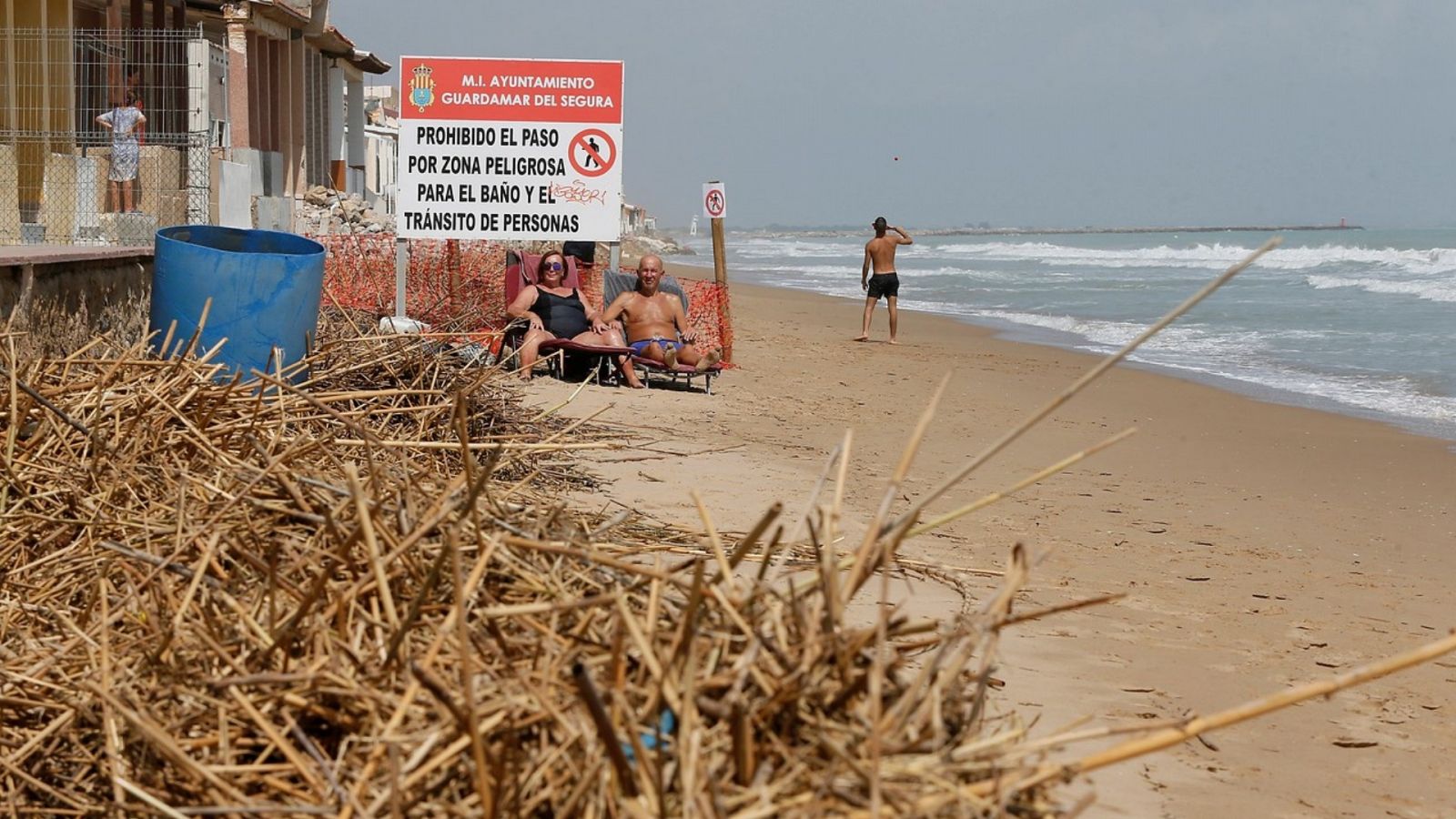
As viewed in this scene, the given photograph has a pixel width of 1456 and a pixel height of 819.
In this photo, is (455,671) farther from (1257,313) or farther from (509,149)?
(1257,313)

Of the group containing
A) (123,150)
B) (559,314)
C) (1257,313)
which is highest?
(123,150)

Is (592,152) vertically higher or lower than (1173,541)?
higher

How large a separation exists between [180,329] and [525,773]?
5265mm

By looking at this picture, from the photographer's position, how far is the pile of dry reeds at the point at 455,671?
1.97m

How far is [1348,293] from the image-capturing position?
28891 mm

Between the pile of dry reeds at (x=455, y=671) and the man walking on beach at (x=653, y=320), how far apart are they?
24.0 feet

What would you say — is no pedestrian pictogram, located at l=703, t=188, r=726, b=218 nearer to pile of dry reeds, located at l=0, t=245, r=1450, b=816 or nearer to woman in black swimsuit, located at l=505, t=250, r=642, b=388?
woman in black swimsuit, located at l=505, t=250, r=642, b=388

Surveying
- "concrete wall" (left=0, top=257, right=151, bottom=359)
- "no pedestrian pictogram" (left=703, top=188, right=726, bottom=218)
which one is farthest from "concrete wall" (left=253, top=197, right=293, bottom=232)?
"concrete wall" (left=0, top=257, right=151, bottom=359)

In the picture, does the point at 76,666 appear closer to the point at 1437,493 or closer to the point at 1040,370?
the point at 1437,493

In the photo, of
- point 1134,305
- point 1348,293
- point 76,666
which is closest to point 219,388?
point 76,666

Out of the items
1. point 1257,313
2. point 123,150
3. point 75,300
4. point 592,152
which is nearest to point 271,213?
point 123,150

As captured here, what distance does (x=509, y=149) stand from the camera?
1216cm

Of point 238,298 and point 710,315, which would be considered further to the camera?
point 710,315

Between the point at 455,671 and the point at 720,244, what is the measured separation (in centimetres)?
1125
